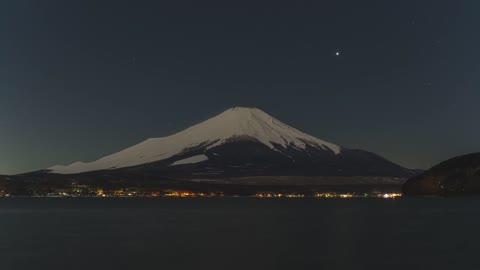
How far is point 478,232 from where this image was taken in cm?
9619

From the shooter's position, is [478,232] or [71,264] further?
[478,232]

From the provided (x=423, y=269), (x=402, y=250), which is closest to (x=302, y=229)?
(x=402, y=250)

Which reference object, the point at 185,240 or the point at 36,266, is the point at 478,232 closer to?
the point at 185,240

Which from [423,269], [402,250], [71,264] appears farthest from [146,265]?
[402,250]

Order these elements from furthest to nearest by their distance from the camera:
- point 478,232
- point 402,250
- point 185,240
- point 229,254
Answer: point 478,232
point 185,240
point 402,250
point 229,254

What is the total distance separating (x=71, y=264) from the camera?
2291 inches

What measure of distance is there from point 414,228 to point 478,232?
11.4 m

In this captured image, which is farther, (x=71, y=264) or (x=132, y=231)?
(x=132, y=231)

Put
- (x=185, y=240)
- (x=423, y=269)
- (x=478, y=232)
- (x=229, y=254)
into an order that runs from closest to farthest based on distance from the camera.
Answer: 1. (x=423, y=269)
2. (x=229, y=254)
3. (x=185, y=240)
4. (x=478, y=232)

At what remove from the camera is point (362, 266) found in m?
57.2

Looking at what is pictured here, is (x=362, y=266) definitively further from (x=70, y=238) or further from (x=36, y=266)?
(x=70, y=238)

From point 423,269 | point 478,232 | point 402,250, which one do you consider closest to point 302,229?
point 478,232

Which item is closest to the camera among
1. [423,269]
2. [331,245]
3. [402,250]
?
[423,269]

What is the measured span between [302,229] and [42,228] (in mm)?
38305
